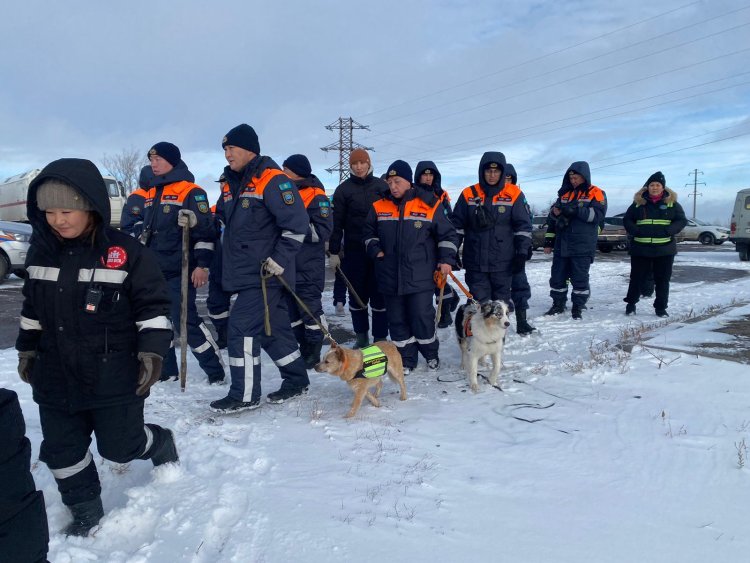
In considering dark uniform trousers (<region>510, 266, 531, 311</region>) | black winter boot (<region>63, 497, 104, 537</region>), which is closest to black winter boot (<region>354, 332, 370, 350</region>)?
dark uniform trousers (<region>510, 266, 531, 311</region>)

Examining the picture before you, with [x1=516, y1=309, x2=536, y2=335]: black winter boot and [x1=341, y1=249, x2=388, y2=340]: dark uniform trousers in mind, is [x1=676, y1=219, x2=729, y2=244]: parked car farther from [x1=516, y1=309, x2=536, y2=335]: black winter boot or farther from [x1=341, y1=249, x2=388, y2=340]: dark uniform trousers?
[x1=341, y1=249, x2=388, y2=340]: dark uniform trousers

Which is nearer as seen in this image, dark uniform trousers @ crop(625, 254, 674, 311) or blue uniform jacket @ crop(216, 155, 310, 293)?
blue uniform jacket @ crop(216, 155, 310, 293)

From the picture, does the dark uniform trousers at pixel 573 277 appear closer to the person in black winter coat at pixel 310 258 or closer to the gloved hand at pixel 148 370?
the person in black winter coat at pixel 310 258

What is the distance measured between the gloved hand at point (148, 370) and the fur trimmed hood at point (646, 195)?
7478 mm

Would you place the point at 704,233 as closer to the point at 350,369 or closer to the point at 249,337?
the point at 350,369

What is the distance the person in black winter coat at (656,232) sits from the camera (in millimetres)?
7449

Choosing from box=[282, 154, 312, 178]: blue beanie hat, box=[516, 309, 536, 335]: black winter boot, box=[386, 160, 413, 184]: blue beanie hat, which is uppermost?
box=[282, 154, 312, 178]: blue beanie hat

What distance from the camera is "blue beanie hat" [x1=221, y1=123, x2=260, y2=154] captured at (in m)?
4.14

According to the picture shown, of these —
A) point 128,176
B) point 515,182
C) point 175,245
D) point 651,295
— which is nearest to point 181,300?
point 175,245

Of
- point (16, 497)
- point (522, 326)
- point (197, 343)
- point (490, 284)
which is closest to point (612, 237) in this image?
point (522, 326)

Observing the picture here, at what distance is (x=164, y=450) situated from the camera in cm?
310

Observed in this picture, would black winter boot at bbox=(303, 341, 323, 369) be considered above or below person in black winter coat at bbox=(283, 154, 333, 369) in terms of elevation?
below

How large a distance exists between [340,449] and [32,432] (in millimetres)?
2422

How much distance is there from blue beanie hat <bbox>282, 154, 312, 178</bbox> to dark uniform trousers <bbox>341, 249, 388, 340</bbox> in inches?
48.7
